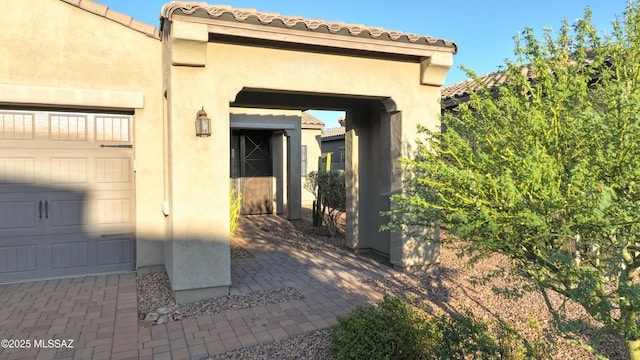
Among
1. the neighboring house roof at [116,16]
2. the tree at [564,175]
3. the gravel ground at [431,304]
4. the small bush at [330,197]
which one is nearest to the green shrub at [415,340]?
the gravel ground at [431,304]

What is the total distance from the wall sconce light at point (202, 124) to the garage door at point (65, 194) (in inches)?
90.0

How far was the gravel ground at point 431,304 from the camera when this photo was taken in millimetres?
3684

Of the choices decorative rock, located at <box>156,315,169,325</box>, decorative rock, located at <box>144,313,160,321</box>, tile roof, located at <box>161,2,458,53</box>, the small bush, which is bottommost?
decorative rock, located at <box>156,315,169,325</box>

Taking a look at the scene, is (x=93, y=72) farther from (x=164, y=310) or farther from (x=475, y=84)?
(x=475, y=84)

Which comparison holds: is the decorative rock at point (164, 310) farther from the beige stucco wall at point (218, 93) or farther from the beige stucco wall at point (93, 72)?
the beige stucco wall at point (93, 72)

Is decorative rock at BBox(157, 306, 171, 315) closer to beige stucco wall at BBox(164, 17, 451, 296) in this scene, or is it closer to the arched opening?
beige stucco wall at BBox(164, 17, 451, 296)

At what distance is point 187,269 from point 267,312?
1.20 meters

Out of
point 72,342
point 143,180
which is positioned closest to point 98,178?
point 143,180

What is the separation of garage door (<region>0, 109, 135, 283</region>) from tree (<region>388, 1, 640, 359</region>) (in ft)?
18.0

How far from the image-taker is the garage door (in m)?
5.92

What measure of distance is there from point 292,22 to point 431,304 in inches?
160

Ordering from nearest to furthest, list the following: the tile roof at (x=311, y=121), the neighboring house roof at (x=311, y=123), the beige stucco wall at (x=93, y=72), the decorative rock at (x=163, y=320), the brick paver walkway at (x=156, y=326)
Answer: the brick paver walkway at (x=156, y=326) → the decorative rock at (x=163, y=320) → the beige stucco wall at (x=93, y=72) → the neighboring house roof at (x=311, y=123) → the tile roof at (x=311, y=121)

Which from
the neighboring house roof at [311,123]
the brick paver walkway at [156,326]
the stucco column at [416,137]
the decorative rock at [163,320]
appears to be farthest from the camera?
the neighboring house roof at [311,123]

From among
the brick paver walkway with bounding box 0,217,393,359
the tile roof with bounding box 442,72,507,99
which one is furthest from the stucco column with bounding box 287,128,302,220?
the brick paver walkway with bounding box 0,217,393,359
